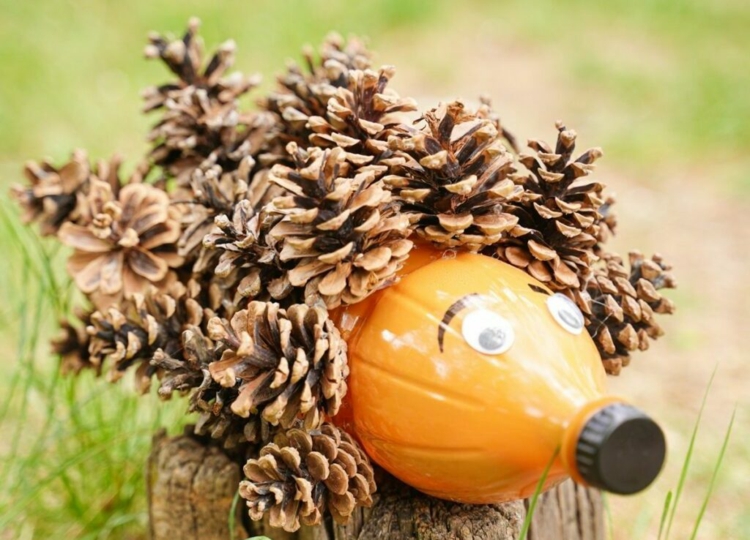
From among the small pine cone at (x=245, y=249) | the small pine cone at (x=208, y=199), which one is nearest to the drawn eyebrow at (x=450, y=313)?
the small pine cone at (x=245, y=249)

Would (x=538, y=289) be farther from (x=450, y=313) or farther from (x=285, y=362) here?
(x=285, y=362)

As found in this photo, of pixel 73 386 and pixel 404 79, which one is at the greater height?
pixel 404 79

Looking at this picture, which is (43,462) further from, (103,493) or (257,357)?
(257,357)

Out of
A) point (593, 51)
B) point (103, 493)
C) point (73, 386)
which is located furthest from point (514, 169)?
point (593, 51)

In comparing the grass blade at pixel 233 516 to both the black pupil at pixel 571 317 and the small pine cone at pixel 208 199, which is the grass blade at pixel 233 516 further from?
the black pupil at pixel 571 317

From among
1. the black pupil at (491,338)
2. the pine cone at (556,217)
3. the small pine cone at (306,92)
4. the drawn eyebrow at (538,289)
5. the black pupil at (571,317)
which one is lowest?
the black pupil at (491,338)

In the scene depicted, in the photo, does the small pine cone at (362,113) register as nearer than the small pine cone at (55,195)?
Yes
